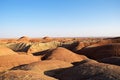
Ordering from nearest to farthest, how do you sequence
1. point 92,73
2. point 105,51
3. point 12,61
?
point 92,73, point 12,61, point 105,51

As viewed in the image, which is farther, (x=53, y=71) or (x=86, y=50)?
(x=86, y=50)

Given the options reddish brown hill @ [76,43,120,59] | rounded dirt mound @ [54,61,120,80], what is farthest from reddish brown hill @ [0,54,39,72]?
reddish brown hill @ [76,43,120,59]

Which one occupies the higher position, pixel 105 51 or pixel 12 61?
pixel 105 51

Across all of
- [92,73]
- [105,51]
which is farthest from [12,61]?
[105,51]

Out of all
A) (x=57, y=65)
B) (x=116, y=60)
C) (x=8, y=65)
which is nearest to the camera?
(x=57, y=65)

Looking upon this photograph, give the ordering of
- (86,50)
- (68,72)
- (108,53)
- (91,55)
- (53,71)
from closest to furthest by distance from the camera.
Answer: (68,72), (53,71), (108,53), (91,55), (86,50)

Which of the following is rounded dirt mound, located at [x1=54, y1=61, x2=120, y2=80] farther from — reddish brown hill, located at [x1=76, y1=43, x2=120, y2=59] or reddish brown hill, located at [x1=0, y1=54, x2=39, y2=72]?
reddish brown hill, located at [x1=76, y1=43, x2=120, y2=59]

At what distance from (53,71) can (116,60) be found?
20.5 ft

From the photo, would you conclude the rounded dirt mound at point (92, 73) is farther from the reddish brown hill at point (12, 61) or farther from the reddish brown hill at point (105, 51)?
the reddish brown hill at point (105, 51)

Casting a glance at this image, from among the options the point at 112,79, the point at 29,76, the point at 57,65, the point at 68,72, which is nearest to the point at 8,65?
the point at 57,65

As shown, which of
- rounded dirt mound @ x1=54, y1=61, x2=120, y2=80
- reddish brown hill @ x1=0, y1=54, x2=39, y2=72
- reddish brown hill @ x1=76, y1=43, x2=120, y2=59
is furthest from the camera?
reddish brown hill @ x1=76, y1=43, x2=120, y2=59

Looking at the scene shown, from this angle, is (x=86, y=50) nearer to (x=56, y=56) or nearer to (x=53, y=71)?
(x=56, y=56)

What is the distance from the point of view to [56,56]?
1043 inches

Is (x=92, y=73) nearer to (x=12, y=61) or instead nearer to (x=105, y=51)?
(x=12, y=61)
